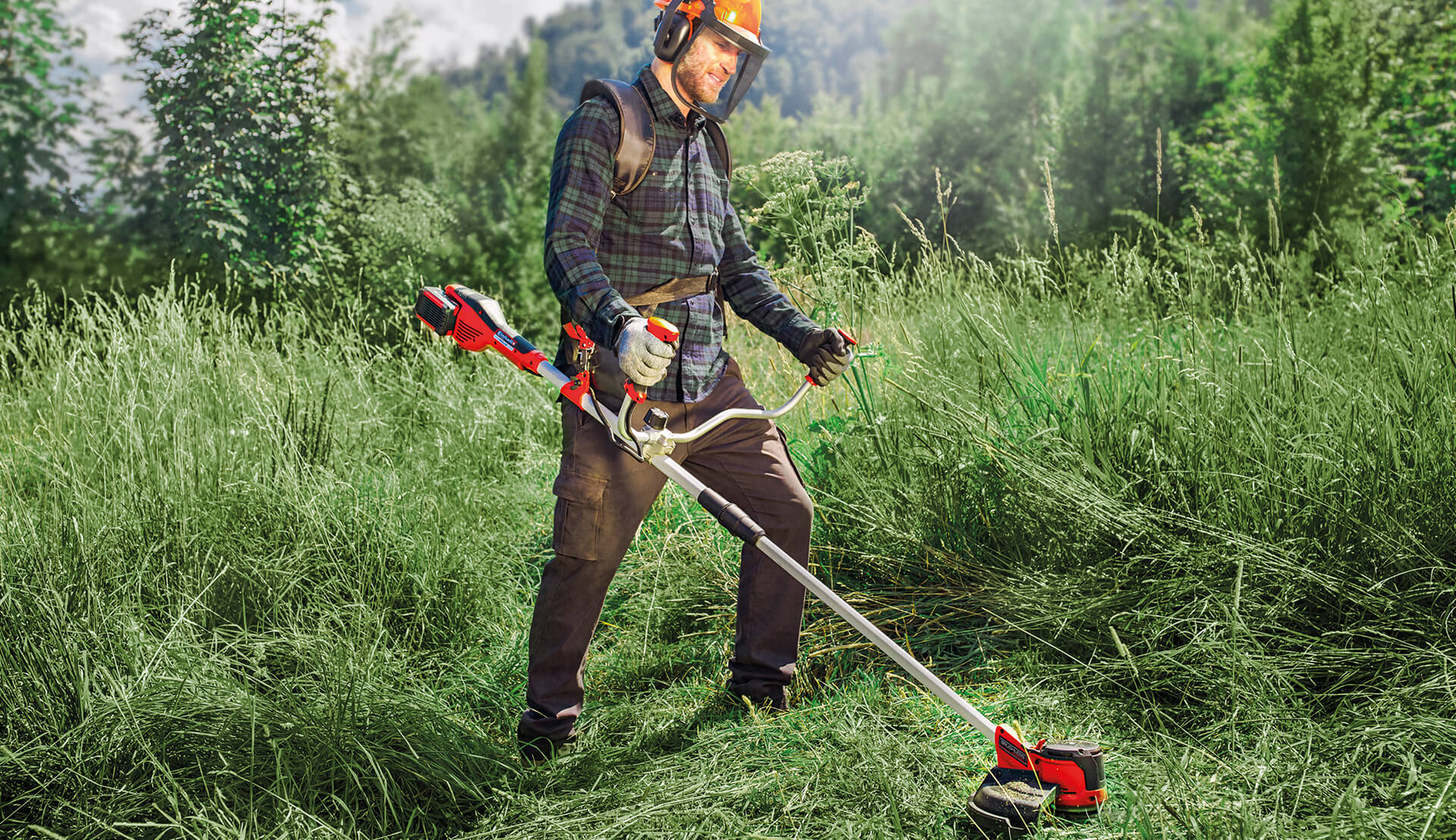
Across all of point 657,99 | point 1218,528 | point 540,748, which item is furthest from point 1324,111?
point 540,748

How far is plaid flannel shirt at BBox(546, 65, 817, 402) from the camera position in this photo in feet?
8.22

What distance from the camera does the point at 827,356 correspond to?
2.76 metres

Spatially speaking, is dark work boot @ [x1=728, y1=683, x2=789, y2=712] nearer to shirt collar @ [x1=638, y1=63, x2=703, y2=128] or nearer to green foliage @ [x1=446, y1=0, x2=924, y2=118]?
shirt collar @ [x1=638, y1=63, x2=703, y2=128]

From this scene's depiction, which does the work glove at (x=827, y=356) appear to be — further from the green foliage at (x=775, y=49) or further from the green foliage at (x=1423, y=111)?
the green foliage at (x=775, y=49)

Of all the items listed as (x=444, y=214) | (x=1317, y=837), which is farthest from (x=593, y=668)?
(x=444, y=214)

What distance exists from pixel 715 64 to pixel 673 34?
14 centimetres

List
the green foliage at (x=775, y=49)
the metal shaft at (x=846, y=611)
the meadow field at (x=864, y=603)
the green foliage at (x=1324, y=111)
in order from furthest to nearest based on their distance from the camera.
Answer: the green foliage at (x=775, y=49) < the green foliage at (x=1324, y=111) < the meadow field at (x=864, y=603) < the metal shaft at (x=846, y=611)

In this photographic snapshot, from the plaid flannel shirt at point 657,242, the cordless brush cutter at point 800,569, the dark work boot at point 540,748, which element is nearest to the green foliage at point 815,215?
the plaid flannel shirt at point 657,242

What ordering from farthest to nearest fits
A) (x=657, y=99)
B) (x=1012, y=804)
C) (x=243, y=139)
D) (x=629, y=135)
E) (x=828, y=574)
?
(x=243, y=139) → (x=828, y=574) → (x=657, y=99) → (x=629, y=135) → (x=1012, y=804)

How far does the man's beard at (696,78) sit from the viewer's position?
8.69 feet

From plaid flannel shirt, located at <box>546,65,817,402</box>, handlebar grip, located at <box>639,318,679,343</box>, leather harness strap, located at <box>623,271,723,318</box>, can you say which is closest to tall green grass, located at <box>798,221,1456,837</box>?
plaid flannel shirt, located at <box>546,65,817,402</box>

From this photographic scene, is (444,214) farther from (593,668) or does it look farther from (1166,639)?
(1166,639)

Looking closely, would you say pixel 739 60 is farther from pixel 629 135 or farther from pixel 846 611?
pixel 846 611

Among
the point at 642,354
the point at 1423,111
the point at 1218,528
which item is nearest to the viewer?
the point at 642,354
